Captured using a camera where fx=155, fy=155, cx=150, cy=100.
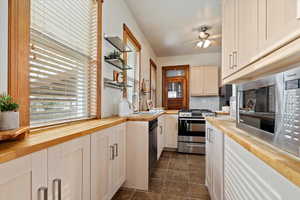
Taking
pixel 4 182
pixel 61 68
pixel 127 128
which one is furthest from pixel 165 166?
pixel 4 182

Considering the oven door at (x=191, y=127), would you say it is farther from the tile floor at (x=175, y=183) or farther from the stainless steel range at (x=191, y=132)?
the tile floor at (x=175, y=183)

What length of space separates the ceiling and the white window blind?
1.16m

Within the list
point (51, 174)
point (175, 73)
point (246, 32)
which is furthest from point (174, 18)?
point (51, 174)

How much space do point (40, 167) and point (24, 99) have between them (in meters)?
0.46

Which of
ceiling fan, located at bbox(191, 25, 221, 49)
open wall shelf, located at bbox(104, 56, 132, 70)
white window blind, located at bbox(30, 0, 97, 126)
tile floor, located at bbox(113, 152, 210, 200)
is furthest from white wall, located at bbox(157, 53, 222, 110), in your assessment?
white window blind, located at bbox(30, 0, 97, 126)

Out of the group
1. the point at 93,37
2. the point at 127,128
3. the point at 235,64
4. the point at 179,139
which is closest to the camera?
the point at 235,64

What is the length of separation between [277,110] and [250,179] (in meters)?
0.36

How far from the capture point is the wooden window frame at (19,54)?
0.89 m

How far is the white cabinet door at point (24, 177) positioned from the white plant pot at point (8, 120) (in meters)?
0.21

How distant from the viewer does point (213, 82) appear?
452 centimetres

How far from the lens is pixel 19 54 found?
93 centimetres

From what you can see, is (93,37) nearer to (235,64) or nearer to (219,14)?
(235,64)

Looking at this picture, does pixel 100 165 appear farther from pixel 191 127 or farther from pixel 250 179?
pixel 191 127

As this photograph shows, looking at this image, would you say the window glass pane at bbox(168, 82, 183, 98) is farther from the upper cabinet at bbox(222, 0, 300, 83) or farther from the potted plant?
the potted plant
